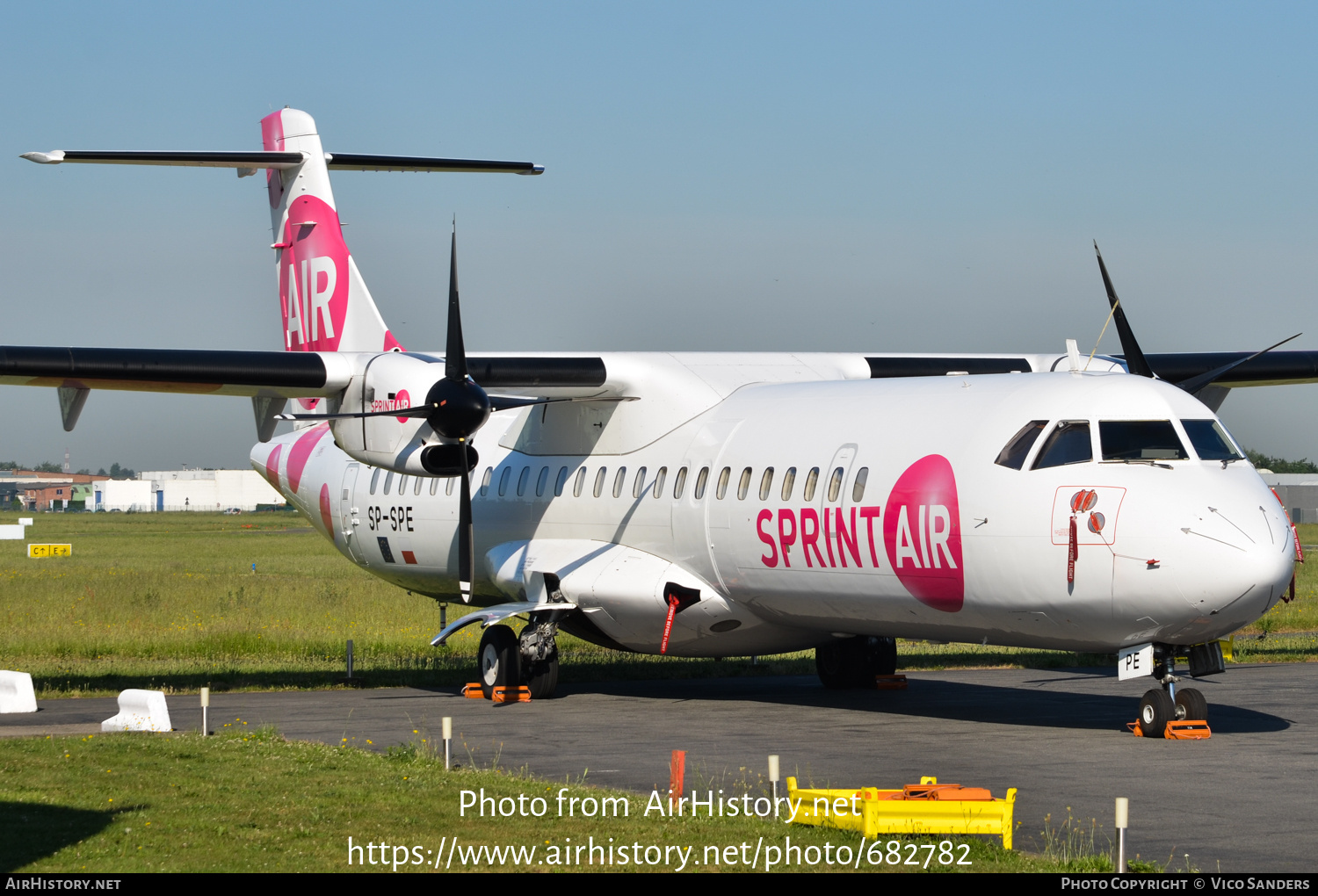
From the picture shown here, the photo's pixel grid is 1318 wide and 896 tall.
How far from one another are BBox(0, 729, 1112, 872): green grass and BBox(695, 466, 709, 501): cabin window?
16.5ft

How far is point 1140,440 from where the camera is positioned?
13.0m

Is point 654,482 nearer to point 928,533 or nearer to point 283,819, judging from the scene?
point 928,533

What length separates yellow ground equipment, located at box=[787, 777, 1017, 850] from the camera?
29.1 feet

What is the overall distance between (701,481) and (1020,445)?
4.23m

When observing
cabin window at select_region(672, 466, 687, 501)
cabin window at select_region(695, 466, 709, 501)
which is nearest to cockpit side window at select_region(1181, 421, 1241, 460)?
cabin window at select_region(695, 466, 709, 501)

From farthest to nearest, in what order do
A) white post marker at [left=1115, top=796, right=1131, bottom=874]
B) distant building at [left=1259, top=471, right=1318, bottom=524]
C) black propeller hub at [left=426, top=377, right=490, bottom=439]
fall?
distant building at [left=1259, top=471, right=1318, bottom=524] → black propeller hub at [left=426, top=377, right=490, bottom=439] → white post marker at [left=1115, top=796, right=1131, bottom=874]

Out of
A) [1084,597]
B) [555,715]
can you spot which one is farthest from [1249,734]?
[555,715]

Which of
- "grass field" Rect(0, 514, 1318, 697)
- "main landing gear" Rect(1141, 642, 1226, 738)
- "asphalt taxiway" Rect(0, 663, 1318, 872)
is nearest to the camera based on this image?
"asphalt taxiway" Rect(0, 663, 1318, 872)

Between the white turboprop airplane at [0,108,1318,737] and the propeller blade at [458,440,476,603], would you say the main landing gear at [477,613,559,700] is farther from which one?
the propeller blade at [458,440,476,603]

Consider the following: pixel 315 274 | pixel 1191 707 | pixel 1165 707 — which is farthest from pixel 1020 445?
pixel 315 274

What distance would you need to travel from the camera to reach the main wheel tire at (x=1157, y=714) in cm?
1326

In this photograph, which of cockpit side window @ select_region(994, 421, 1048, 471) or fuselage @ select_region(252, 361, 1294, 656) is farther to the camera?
cockpit side window @ select_region(994, 421, 1048, 471)

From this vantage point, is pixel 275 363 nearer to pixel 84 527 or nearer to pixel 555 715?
pixel 555 715

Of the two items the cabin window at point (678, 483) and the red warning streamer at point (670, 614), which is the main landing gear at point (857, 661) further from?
the cabin window at point (678, 483)
